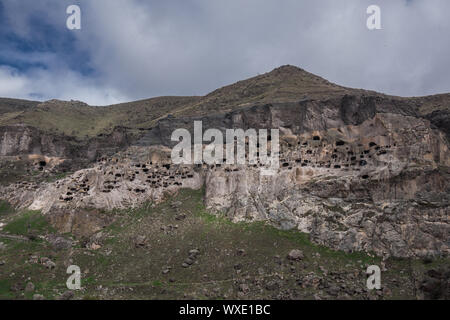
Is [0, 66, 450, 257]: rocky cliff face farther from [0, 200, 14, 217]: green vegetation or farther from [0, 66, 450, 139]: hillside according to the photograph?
[0, 66, 450, 139]: hillside

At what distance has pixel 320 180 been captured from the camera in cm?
4681

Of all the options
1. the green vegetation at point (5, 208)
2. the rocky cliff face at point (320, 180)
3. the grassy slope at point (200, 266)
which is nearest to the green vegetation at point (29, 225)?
the grassy slope at point (200, 266)

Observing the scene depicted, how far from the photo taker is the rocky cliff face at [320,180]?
39125 mm

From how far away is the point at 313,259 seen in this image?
37.7 metres

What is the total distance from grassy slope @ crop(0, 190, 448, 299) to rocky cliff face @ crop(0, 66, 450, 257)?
2.68m

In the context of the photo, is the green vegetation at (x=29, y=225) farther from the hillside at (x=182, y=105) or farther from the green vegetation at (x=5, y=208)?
the hillside at (x=182, y=105)

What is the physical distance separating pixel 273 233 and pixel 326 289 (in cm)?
1090

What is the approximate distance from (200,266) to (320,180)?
20692 millimetres

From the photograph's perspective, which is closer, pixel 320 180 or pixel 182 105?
pixel 320 180

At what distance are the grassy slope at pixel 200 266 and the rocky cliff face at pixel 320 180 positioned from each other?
2.68 meters

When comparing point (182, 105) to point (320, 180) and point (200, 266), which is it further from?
point (200, 266)

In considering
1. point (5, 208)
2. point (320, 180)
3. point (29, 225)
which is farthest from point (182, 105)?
point (320, 180)
